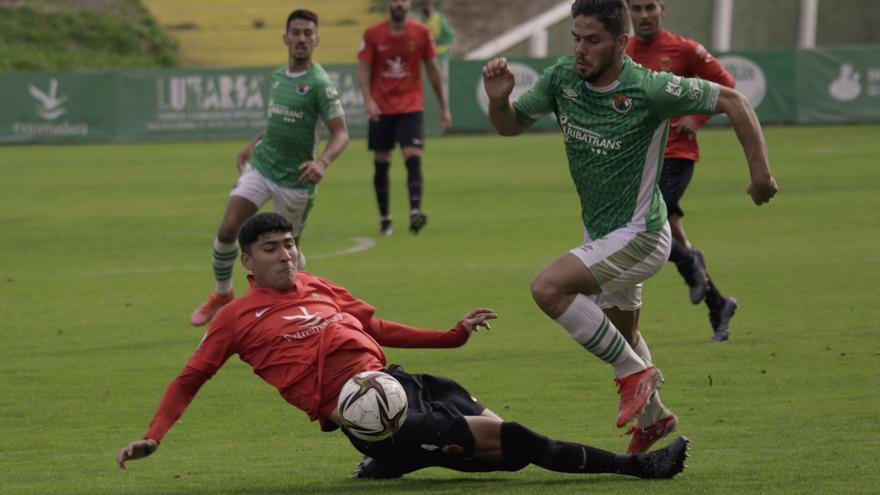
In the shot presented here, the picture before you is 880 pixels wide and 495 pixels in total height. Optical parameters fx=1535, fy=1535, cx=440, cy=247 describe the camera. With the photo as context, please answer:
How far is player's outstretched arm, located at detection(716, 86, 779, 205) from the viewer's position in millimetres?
6297

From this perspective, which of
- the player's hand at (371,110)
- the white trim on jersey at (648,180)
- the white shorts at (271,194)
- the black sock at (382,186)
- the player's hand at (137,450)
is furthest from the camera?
the black sock at (382,186)

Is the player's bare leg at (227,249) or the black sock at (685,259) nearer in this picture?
the black sock at (685,259)

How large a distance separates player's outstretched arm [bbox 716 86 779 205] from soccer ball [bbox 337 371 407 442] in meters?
1.70

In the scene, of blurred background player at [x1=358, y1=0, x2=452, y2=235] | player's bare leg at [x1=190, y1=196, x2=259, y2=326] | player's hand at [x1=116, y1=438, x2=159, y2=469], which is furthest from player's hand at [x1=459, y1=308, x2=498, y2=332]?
blurred background player at [x1=358, y1=0, x2=452, y2=235]

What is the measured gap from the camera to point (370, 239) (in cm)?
1611

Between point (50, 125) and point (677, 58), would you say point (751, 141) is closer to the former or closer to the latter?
point (677, 58)

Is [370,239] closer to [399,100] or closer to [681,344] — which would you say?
[399,100]

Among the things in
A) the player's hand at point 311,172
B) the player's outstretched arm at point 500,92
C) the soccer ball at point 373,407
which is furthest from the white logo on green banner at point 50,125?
the soccer ball at point 373,407

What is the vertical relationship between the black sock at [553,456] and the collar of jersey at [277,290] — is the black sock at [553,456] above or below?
below

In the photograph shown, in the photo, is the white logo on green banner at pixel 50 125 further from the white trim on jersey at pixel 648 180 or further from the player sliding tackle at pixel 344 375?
the white trim on jersey at pixel 648 180

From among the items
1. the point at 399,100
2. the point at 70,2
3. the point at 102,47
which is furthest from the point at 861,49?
the point at 70,2

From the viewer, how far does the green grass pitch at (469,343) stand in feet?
21.6

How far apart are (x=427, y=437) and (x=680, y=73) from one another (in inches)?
170

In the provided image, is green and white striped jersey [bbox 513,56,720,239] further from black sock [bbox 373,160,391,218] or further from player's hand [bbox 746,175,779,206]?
black sock [bbox 373,160,391,218]
